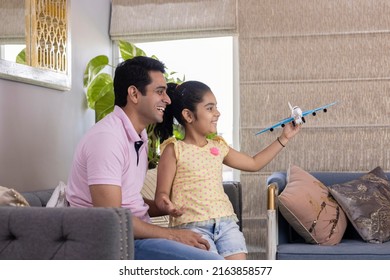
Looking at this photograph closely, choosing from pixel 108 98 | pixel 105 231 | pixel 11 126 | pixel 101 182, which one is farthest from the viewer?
pixel 108 98

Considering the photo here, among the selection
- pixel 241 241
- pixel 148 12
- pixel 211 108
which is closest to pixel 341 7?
pixel 148 12

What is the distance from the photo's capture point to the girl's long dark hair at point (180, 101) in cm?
295

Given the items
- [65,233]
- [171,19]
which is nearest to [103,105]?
[171,19]

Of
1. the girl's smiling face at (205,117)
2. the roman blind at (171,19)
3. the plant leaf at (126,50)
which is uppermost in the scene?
the roman blind at (171,19)

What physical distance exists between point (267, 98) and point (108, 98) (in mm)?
975

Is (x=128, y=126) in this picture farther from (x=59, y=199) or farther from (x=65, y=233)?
(x=65, y=233)

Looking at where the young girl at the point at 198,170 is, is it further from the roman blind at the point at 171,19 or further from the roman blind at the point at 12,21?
the roman blind at the point at 171,19

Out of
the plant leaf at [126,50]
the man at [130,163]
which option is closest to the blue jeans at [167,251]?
the man at [130,163]

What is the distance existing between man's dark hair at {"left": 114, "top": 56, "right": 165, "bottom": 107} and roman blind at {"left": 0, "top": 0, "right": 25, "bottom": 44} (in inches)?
30.1

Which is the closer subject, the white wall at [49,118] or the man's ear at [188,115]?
the man's ear at [188,115]

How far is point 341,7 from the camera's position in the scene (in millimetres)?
4457

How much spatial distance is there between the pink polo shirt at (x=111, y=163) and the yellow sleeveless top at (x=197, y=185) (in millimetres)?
223
